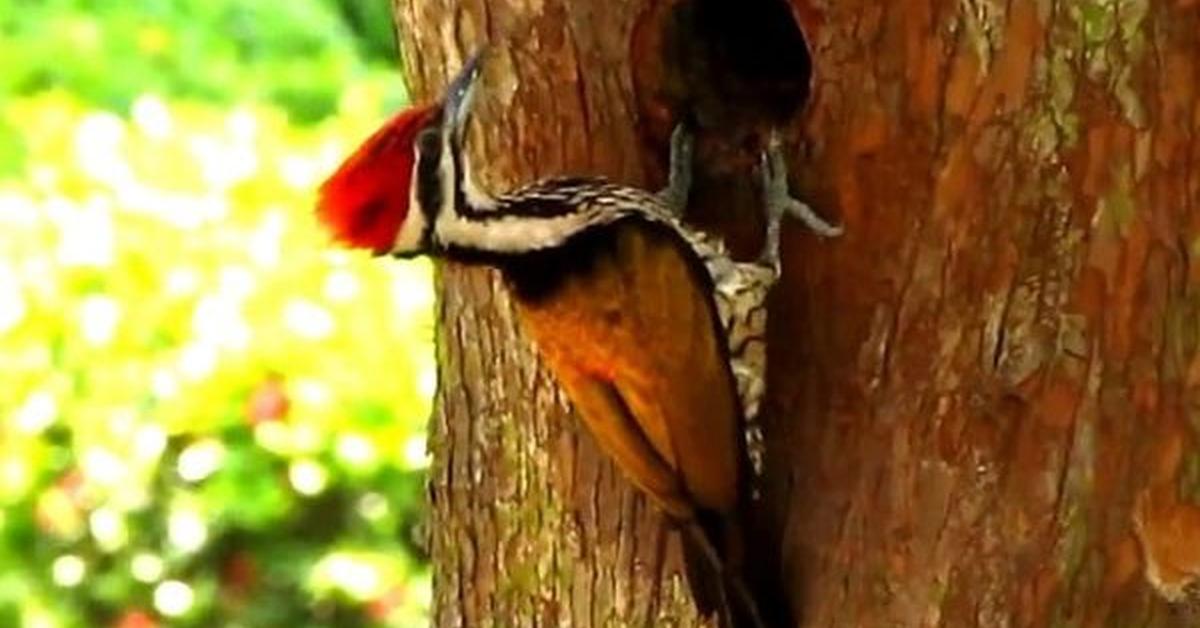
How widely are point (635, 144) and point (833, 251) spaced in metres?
0.30

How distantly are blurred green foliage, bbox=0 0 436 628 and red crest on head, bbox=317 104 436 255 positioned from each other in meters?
2.09

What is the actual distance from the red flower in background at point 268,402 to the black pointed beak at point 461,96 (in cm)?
201

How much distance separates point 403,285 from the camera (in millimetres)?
5109

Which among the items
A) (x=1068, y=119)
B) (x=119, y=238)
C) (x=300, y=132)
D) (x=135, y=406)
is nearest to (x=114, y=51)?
(x=300, y=132)

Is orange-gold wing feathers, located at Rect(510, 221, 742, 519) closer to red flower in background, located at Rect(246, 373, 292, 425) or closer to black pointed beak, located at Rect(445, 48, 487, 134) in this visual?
black pointed beak, located at Rect(445, 48, 487, 134)

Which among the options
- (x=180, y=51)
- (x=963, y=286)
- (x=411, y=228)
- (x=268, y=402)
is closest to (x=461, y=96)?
(x=411, y=228)

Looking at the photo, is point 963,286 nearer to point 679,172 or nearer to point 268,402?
point 679,172

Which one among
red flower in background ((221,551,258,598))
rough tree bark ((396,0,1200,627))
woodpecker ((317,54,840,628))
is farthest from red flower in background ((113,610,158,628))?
woodpecker ((317,54,840,628))

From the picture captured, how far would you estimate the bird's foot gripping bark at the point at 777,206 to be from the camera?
8.47 ft

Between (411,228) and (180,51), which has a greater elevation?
(180,51)

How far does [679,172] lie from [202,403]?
2.18 metres

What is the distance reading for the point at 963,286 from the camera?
2.56 m

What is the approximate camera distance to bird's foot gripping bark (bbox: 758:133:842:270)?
2582 mm

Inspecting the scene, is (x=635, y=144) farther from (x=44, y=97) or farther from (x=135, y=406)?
(x=44, y=97)
